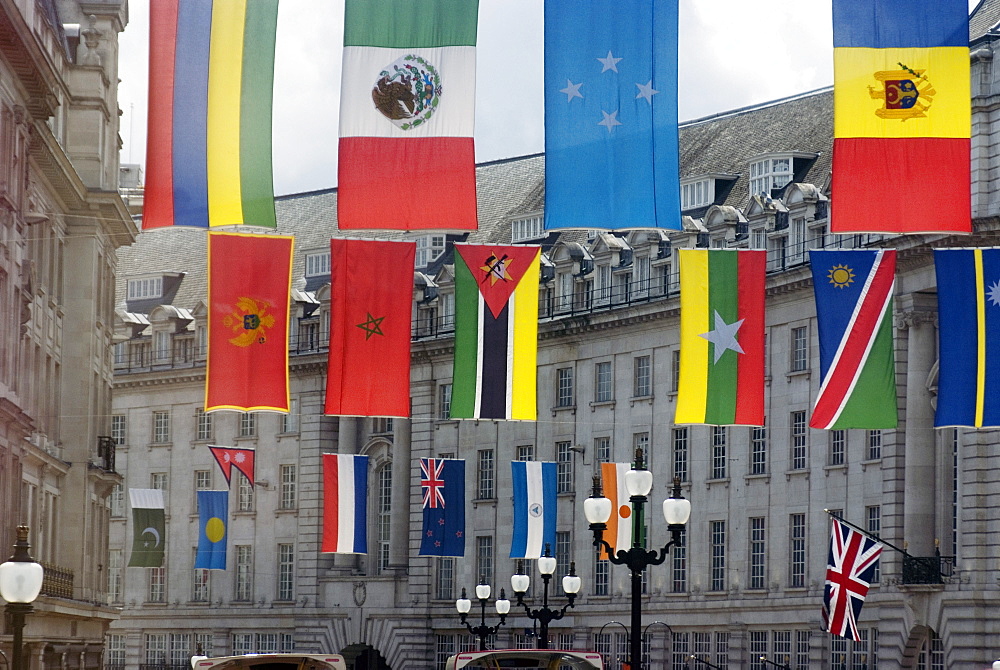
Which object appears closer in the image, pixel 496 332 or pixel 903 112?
pixel 903 112

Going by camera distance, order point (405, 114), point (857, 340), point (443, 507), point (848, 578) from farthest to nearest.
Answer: point (443, 507) → point (848, 578) → point (857, 340) → point (405, 114)

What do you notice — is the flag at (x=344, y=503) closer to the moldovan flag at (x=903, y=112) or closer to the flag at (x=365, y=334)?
the flag at (x=365, y=334)

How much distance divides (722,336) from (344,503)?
23.1 meters

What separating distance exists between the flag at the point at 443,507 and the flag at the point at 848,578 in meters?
12.0

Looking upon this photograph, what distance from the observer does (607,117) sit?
A: 3838 cm

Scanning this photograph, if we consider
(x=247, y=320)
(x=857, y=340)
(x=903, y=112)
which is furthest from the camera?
(x=247, y=320)

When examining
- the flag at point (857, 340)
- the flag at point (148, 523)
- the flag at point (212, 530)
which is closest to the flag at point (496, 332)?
the flag at point (857, 340)

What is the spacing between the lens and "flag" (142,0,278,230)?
37906 millimetres

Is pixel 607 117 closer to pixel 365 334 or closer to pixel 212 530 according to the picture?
pixel 365 334

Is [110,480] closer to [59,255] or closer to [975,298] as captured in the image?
[59,255]

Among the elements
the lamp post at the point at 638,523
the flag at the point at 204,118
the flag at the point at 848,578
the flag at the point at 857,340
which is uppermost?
the flag at the point at 204,118

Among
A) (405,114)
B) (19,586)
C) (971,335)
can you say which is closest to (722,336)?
(971,335)

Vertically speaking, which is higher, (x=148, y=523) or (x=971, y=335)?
Result: (x=971, y=335)

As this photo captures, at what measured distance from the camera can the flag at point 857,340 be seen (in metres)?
39.7
